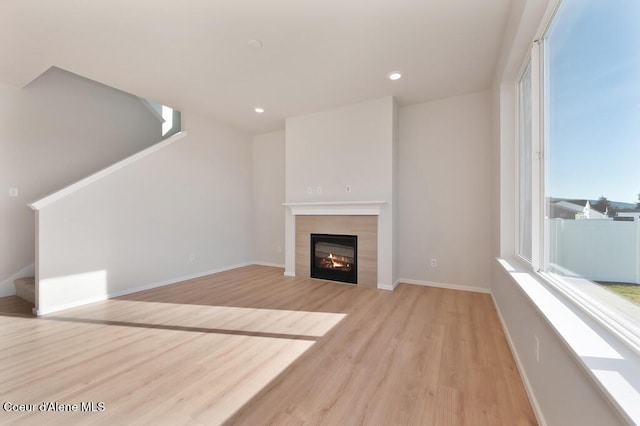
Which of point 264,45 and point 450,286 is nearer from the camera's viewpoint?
point 264,45

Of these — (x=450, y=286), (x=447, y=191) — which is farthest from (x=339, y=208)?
(x=450, y=286)

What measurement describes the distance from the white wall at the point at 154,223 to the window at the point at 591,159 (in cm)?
465

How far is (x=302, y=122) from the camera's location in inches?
181

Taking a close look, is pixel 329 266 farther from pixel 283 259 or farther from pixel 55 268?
pixel 55 268

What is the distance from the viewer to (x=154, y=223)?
4074 mm

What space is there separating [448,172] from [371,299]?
218 centimetres

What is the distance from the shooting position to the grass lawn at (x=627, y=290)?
931 millimetres

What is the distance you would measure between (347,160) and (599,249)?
3.29 m

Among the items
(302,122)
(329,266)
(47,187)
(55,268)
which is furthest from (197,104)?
(329,266)

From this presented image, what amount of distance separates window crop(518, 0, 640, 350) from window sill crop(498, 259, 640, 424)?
1.9 inches

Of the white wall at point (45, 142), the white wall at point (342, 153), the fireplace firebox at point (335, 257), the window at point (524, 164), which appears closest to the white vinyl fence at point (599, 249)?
the window at point (524, 164)

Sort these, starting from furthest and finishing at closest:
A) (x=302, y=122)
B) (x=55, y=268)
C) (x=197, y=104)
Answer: (x=302, y=122) → (x=197, y=104) → (x=55, y=268)

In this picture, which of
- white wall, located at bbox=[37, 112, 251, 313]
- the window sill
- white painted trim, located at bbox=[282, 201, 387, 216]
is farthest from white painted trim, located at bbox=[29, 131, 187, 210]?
the window sill

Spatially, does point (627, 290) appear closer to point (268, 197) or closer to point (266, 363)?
point (266, 363)
